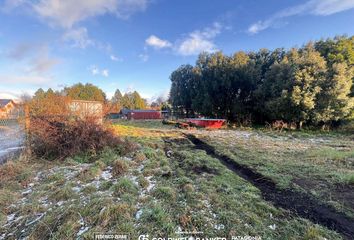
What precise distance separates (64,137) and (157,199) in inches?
156

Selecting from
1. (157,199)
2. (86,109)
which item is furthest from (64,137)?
(157,199)

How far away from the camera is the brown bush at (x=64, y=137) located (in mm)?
→ 5062

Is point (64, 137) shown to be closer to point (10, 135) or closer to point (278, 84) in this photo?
point (10, 135)

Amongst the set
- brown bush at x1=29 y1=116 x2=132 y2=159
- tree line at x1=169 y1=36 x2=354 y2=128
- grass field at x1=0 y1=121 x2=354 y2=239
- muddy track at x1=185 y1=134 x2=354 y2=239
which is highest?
tree line at x1=169 y1=36 x2=354 y2=128

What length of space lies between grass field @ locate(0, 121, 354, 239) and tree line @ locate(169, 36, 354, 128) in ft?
30.1

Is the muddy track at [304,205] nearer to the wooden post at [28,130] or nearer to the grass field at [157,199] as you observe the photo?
the grass field at [157,199]

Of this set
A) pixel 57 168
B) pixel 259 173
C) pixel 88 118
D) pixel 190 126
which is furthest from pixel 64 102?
pixel 190 126

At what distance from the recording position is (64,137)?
5.35m

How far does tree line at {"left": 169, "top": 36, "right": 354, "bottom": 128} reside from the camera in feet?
40.1

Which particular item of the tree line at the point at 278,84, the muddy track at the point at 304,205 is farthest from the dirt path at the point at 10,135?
the tree line at the point at 278,84

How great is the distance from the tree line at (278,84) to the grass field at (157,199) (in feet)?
30.1

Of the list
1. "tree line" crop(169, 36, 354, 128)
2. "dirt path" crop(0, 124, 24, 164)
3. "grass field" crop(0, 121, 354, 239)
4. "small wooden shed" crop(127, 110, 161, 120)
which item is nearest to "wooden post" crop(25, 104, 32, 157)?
"dirt path" crop(0, 124, 24, 164)

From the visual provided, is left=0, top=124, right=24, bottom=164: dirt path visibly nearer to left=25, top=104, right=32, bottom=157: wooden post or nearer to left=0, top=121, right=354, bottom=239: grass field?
left=25, top=104, right=32, bottom=157: wooden post

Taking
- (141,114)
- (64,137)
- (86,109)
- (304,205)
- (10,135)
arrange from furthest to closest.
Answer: (141,114), (86,109), (64,137), (10,135), (304,205)
